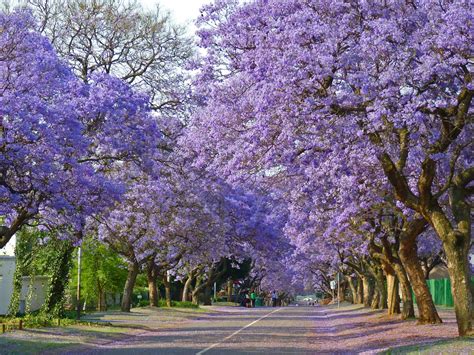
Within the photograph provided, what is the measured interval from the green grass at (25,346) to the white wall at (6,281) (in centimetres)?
2076

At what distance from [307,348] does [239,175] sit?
5442 mm

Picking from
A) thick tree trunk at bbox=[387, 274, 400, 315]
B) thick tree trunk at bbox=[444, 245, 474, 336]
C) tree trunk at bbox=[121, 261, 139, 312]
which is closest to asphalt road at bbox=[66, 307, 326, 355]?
thick tree trunk at bbox=[444, 245, 474, 336]

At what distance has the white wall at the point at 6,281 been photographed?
43.2 metres

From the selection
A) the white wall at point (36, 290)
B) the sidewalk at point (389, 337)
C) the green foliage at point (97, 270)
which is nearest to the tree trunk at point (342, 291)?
the green foliage at point (97, 270)

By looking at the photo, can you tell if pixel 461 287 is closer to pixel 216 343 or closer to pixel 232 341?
pixel 216 343

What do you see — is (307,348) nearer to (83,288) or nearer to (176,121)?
(176,121)

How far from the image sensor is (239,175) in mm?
20672

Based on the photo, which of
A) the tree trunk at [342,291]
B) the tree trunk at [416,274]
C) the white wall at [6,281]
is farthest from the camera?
the tree trunk at [342,291]

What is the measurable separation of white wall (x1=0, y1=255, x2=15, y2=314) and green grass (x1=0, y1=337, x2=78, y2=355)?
2076cm

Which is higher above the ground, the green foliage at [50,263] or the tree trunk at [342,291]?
the tree trunk at [342,291]

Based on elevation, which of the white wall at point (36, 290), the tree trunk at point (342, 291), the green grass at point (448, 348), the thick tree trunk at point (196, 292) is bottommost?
the green grass at point (448, 348)

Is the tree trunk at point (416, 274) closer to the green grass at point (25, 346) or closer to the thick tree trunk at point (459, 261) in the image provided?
the thick tree trunk at point (459, 261)

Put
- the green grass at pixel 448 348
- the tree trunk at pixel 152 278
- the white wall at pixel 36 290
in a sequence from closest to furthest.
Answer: the green grass at pixel 448 348 < the white wall at pixel 36 290 < the tree trunk at pixel 152 278

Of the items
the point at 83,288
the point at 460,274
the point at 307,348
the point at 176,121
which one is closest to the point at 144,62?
the point at 176,121
